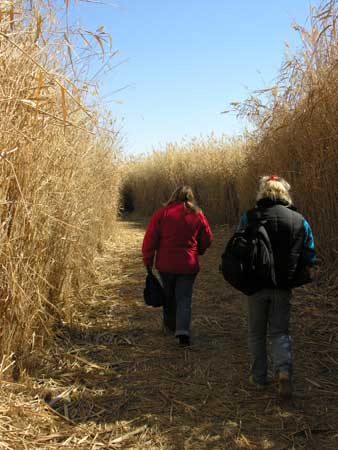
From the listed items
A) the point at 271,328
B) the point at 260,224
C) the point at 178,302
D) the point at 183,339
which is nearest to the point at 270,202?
the point at 260,224

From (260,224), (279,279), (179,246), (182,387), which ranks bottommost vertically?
(182,387)

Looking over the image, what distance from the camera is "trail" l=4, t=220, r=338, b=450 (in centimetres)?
297

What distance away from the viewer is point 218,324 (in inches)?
205

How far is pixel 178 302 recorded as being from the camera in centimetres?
466

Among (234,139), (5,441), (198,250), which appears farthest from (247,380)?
(234,139)

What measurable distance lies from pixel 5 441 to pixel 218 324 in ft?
9.84

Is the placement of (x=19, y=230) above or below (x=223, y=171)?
below

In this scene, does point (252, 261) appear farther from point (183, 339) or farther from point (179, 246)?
point (183, 339)

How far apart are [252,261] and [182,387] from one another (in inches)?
43.7

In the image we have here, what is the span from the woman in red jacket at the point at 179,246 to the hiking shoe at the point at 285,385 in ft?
4.23

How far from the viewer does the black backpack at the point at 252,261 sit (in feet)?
11.2

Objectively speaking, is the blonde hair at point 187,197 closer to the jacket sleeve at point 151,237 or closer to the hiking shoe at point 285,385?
the jacket sleeve at point 151,237

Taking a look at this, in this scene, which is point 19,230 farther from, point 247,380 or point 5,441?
point 247,380

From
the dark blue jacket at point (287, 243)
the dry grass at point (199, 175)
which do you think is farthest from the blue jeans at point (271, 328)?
the dry grass at point (199, 175)
